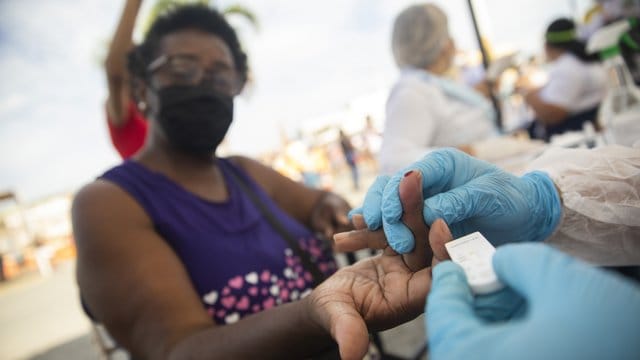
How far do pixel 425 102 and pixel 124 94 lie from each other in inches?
56.3

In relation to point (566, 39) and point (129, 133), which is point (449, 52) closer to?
point (566, 39)

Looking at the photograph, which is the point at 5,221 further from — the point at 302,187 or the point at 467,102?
the point at 467,102

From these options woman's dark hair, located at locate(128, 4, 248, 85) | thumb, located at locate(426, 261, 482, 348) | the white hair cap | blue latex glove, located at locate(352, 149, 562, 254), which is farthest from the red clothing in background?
thumb, located at locate(426, 261, 482, 348)

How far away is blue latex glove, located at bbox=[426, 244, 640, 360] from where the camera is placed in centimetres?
27

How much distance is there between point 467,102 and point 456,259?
1.37 meters

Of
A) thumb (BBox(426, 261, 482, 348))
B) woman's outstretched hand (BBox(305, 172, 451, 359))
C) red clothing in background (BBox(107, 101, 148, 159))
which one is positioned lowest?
woman's outstretched hand (BBox(305, 172, 451, 359))

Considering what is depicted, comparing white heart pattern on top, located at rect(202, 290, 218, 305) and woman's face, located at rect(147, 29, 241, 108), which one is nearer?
white heart pattern on top, located at rect(202, 290, 218, 305)

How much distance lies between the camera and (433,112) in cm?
149

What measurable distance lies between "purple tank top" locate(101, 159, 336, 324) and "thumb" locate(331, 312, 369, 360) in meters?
0.59

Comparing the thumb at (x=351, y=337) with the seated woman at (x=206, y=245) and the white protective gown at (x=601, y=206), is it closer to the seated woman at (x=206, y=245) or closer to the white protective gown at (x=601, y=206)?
the seated woman at (x=206, y=245)

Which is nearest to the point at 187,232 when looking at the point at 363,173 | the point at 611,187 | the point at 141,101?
the point at 141,101

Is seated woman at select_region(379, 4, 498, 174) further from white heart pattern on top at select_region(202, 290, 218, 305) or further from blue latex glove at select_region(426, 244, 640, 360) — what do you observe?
blue latex glove at select_region(426, 244, 640, 360)

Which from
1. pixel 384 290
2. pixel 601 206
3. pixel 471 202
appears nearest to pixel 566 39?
pixel 601 206

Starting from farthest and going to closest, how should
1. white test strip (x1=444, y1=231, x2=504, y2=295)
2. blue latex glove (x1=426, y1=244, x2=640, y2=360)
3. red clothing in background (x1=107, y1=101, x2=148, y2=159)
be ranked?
1. red clothing in background (x1=107, y1=101, x2=148, y2=159)
2. white test strip (x1=444, y1=231, x2=504, y2=295)
3. blue latex glove (x1=426, y1=244, x2=640, y2=360)
